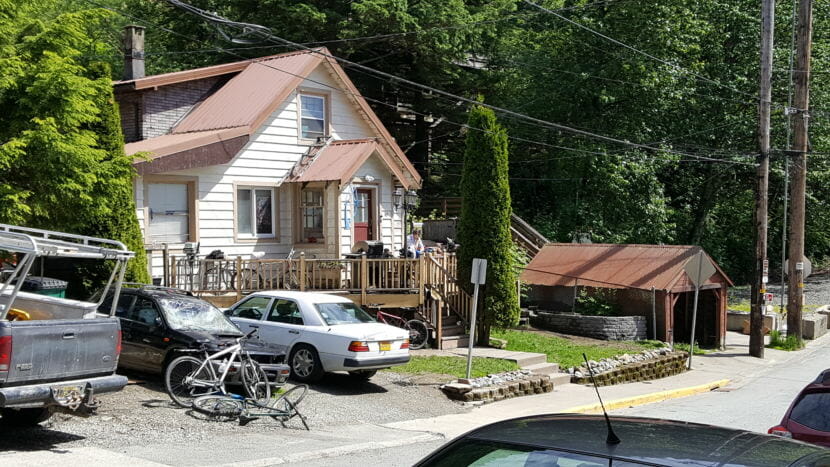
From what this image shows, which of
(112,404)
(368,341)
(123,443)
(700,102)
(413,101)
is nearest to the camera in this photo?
(123,443)

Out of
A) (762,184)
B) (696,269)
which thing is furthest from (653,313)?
(762,184)

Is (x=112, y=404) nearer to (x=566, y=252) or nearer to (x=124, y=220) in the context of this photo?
(x=124, y=220)

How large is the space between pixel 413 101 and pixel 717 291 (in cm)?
1756

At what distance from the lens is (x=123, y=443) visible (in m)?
11.0

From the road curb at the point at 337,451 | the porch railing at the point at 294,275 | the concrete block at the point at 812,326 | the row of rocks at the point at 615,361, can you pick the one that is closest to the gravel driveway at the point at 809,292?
the concrete block at the point at 812,326

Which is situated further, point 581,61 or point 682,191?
point 682,191

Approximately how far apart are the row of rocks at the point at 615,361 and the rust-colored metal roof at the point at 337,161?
7.97 meters

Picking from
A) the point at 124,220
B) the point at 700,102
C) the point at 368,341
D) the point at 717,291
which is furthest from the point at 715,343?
the point at 124,220

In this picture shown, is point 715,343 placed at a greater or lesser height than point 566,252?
lesser

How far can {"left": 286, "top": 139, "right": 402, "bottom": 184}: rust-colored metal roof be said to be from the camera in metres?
22.9

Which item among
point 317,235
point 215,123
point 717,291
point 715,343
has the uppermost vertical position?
point 215,123

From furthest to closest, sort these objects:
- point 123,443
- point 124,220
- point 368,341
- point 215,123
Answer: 1. point 215,123
2. point 124,220
3. point 368,341
4. point 123,443

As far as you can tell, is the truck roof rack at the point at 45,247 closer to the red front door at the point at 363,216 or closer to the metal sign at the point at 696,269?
the red front door at the point at 363,216

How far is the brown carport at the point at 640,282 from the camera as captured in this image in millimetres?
25984
